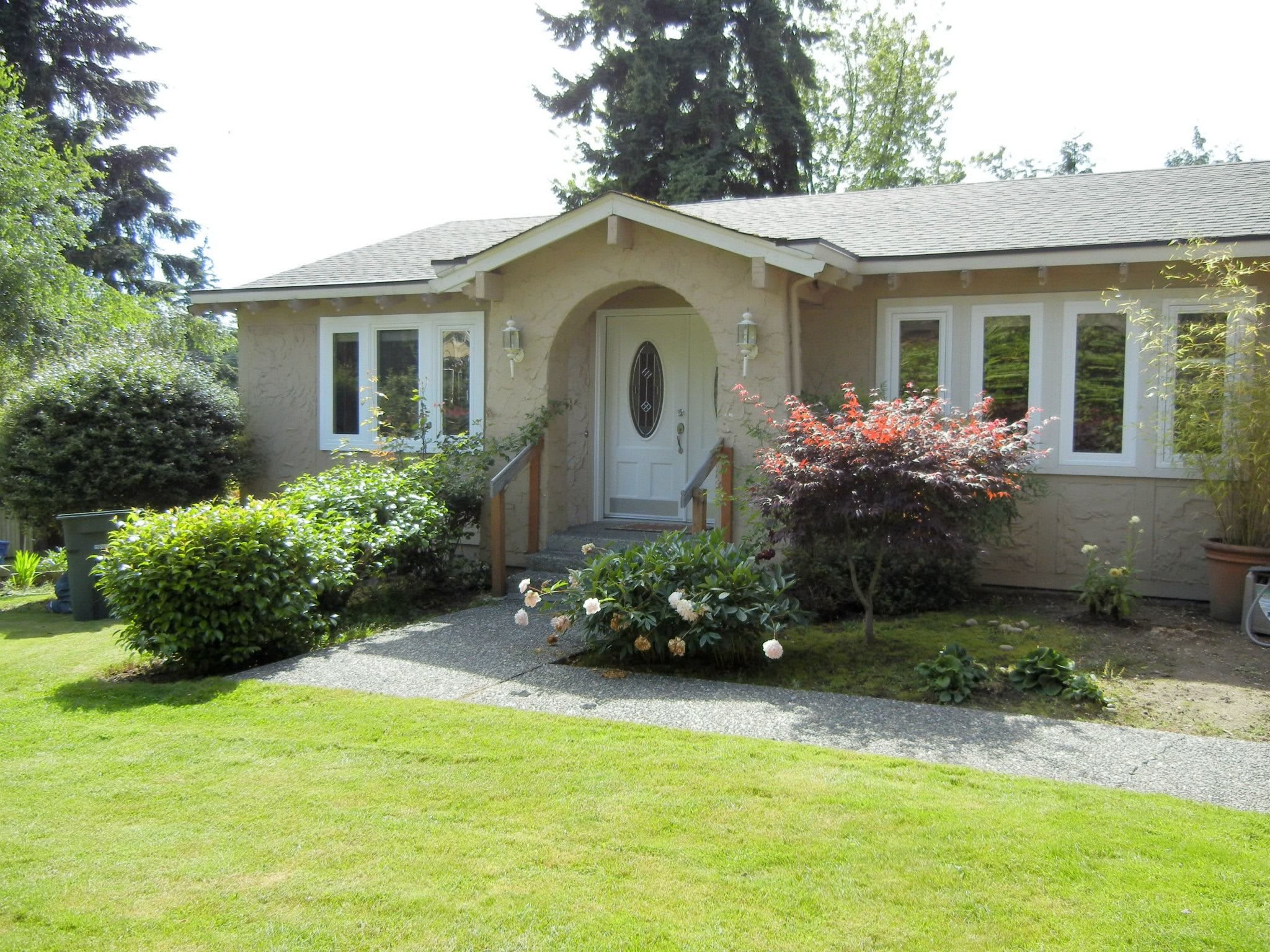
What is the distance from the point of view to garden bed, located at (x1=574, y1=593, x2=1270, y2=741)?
604 centimetres

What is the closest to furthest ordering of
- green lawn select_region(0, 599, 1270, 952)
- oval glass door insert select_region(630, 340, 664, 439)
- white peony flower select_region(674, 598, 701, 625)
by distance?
green lawn select_region(0, 599, 1270, 952) → white peony flower select_region(674, 598, 701, 625) → oval glass door insert select_region(630, 340, 664, 439)

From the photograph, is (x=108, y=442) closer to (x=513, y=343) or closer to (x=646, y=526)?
(x=513, y=343)

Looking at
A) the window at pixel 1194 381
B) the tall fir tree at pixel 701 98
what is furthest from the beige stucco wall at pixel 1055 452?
the tall fir tree at pixel 701 98

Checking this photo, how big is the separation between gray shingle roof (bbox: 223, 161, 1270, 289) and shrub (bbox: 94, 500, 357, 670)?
A: 4.44 meters

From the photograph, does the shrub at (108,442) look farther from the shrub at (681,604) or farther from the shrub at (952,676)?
the shrub at (952,676)

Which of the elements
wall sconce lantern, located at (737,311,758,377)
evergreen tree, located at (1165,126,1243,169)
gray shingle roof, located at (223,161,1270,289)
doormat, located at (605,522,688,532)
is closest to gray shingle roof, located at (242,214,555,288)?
gray shingle roof, located at (223,161,1270,289)

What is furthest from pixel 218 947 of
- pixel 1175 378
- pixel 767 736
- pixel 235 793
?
pixel 1175 378

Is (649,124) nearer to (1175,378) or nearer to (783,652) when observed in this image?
(1175,378)

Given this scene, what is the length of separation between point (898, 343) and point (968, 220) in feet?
5.67

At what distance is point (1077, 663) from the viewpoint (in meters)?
7.09

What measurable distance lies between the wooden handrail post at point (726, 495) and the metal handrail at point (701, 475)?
4cm

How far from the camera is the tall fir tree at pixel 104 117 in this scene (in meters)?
25.5

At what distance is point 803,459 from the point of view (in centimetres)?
721

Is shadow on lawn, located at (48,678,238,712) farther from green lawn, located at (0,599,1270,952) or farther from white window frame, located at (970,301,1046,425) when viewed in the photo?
white window frame, located at (970,301,1046,425)
